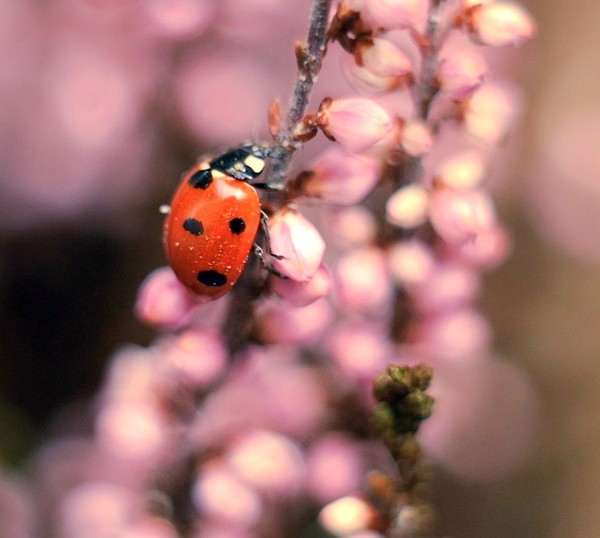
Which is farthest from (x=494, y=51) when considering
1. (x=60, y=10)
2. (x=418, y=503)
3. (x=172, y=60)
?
(x=418, y=503)

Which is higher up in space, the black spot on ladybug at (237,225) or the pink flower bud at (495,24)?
the pink flower bud at (495,24)

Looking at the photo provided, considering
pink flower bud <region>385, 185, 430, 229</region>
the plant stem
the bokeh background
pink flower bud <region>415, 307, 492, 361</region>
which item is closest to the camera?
the plant stem

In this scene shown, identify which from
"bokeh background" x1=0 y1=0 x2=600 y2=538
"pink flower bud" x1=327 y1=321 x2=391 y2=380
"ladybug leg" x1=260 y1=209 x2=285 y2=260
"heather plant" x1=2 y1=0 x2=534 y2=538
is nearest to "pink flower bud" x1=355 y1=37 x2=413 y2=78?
"heather plant" x1=2 y1=0 x2=534 y2=538

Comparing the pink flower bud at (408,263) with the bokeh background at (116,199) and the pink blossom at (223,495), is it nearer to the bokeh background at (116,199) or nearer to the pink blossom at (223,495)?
the pink blossom at (223,495)

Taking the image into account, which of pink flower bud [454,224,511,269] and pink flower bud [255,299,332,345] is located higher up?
pink flower bud [454,224,511,269]

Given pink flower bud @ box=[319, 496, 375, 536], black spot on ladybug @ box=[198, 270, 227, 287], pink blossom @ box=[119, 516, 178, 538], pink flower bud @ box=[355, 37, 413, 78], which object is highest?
pink flower bud @ box=[355, 37, 413, 78]

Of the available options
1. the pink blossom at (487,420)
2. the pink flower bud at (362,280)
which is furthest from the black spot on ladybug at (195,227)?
the pink blossom at (487,420)

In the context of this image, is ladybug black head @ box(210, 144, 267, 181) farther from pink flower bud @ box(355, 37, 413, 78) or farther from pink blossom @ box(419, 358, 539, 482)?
pink blossom @ box(419, 358, 539, 482)

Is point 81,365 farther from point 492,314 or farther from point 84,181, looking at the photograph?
point 492,314
